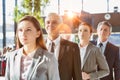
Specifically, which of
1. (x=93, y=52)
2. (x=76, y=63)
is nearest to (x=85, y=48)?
(x=93, y=52)

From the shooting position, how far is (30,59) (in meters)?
1.94

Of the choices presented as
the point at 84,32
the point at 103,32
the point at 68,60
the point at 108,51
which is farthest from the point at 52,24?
the point at 108,51

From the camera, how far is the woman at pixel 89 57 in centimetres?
281

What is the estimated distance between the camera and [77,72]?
7.94 feet

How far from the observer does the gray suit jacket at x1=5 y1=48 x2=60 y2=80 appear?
1.87 m

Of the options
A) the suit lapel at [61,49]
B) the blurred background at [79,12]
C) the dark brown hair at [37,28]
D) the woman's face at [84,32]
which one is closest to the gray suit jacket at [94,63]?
the woman's face at [84,32]

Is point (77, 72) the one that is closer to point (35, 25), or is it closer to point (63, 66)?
point (63, 66)

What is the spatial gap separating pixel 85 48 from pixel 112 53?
52 centimetres

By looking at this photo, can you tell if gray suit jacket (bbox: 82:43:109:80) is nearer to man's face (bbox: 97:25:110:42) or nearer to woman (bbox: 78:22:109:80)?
woman (bbox: 78:22:109:80)

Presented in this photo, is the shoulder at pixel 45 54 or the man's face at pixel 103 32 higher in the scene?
the man's face at pixel 103 32

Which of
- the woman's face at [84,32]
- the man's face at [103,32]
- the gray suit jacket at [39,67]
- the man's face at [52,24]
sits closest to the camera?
the gray suit jacket at [39,67]

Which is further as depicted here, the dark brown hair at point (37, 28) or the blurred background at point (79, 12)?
the blurred background at point (79, 12)

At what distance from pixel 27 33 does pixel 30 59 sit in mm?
164

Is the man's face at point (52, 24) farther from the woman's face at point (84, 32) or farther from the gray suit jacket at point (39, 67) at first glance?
the woman's face at point (84, 32)
